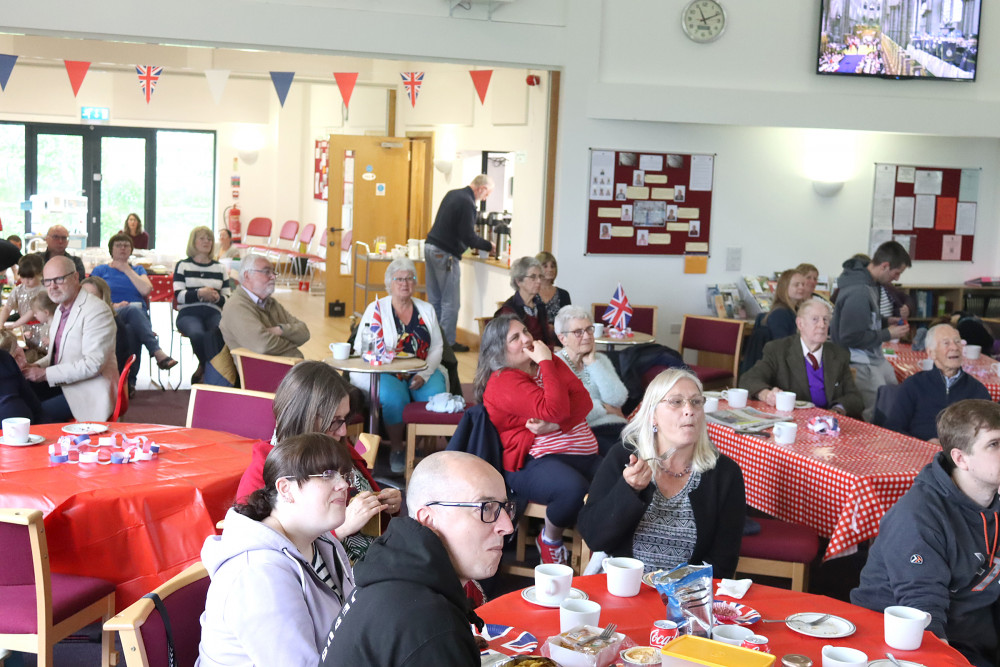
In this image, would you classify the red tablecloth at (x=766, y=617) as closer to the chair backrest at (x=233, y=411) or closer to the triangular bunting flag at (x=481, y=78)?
the chair backrest at (x=233, y=411)

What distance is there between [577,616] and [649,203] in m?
6.51

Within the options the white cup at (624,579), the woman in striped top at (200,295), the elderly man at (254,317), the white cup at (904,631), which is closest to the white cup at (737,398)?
the white cup at (624,579)

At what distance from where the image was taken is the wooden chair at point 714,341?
24.5 ft

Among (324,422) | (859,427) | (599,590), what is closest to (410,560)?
(599,590)

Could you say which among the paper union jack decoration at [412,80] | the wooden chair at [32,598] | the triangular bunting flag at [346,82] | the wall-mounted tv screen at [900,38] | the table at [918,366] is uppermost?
the wall-mounted tv screen at [900,38]

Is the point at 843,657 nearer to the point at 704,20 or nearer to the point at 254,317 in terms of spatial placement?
the point at 254,317

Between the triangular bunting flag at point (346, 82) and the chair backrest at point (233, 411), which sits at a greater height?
the triangular bunting flag at point (346, 82)

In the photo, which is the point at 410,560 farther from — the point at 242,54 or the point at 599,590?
the point at 242,54

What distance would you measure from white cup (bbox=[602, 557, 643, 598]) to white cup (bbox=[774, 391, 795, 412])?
8.10ft

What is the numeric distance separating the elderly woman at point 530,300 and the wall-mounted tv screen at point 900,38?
311 centimetres

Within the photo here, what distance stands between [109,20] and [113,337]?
2.69 m

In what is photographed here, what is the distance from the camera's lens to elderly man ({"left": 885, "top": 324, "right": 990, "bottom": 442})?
508 cm

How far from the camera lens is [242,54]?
1467 cm

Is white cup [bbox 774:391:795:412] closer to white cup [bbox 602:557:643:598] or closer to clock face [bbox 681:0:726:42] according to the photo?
white cup [bbox 602:557:643:598]
